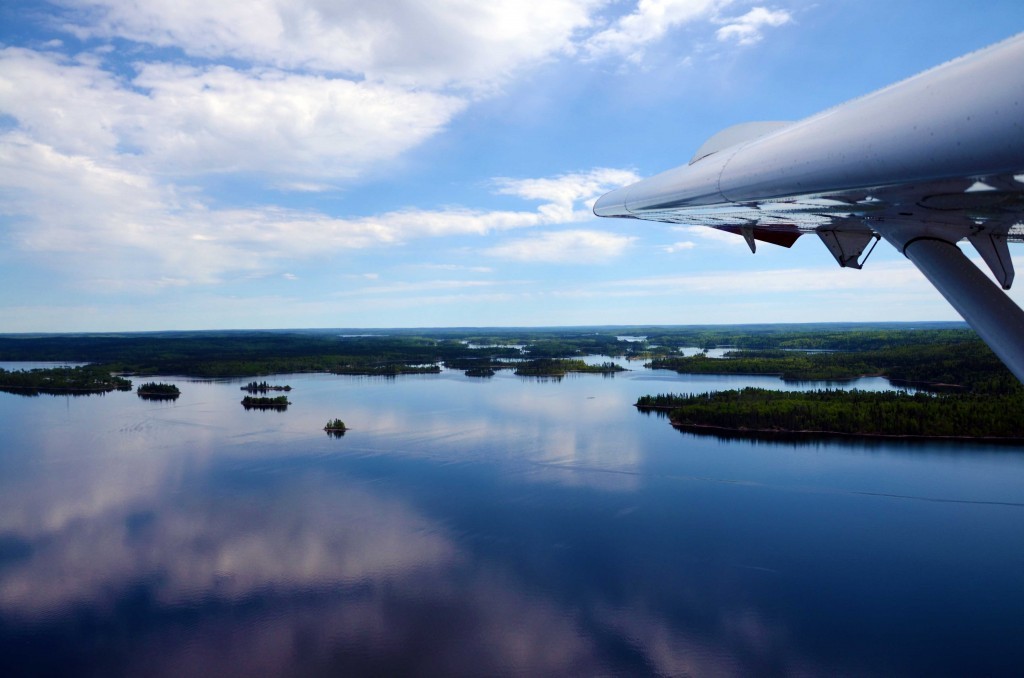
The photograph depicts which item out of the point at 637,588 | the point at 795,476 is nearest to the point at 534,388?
the point at 795,476

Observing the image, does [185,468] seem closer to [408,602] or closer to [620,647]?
[408,602]

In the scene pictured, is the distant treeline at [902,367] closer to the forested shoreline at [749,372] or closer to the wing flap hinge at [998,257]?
the forested shoreline at [749,372]

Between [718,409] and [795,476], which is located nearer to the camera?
[795,476]

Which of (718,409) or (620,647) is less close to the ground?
(718,409)

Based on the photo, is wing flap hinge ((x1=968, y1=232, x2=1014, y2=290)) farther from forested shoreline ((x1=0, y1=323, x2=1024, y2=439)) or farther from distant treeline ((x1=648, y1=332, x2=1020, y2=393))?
distant treeline ((x1=648, y1=332, x2=1020, y2=393))

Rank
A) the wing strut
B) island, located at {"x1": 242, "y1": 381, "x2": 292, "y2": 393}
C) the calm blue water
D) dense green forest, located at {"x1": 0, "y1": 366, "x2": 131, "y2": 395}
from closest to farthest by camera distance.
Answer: the wing strut → the calm blue water → island, located at {"x1": 242, "y1": 381, "x2": 292, "y2": 393} → dense green forest, located at {"x1": 0, "y1": 366, "x2": 131, "y2": 395}

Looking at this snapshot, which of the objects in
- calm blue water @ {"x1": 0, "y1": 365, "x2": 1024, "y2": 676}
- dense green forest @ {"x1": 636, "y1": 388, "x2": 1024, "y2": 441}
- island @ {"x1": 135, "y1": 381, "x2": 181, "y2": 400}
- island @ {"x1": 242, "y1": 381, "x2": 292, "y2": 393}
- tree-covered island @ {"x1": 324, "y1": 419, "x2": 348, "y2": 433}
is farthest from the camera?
island @ {"x1": 242, "y1": 381, "x2": 292, "y2": 393}

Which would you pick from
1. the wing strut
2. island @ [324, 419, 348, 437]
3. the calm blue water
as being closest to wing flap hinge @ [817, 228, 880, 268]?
the wing strut
